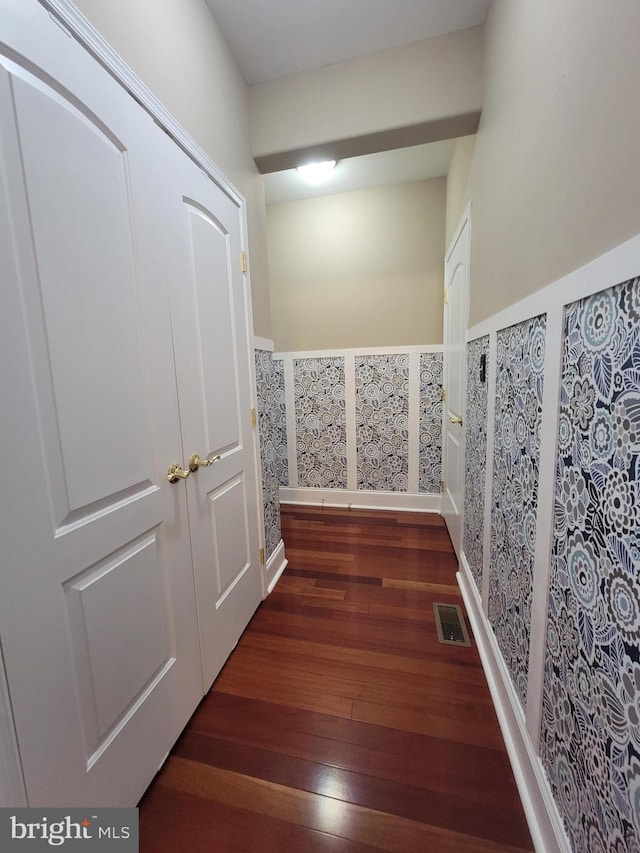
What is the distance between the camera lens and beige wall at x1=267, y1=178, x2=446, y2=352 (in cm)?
274

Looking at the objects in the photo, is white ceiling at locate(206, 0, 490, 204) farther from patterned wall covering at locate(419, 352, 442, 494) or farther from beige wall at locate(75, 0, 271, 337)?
patterned wall covering at locate(419, 352, 442, 494)

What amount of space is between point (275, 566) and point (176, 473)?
1.22m

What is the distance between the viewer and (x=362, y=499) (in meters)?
3.13

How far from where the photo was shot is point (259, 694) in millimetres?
1340

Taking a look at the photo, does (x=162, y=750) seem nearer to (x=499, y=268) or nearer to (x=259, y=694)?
(x=259, y=694)

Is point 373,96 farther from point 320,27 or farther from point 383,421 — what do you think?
point 383,421

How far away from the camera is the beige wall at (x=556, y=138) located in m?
0.59

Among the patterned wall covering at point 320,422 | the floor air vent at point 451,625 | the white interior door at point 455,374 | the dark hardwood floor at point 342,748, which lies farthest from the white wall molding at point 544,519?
the patterned wall covering at point 320,422

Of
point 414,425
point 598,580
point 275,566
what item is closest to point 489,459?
point 598,580

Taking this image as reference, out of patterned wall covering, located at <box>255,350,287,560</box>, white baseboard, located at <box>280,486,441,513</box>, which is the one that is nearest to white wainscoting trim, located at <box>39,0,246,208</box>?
patterned wall covering, located at <box>255,350,287,560</box>

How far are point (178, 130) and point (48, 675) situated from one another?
1.59m

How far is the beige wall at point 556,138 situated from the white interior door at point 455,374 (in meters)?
0.52

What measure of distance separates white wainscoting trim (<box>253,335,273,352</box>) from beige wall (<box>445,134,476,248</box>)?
1.37 m

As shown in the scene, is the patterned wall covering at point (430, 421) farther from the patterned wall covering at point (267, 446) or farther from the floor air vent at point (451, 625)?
the patterned wall covering at point (267, 446)
